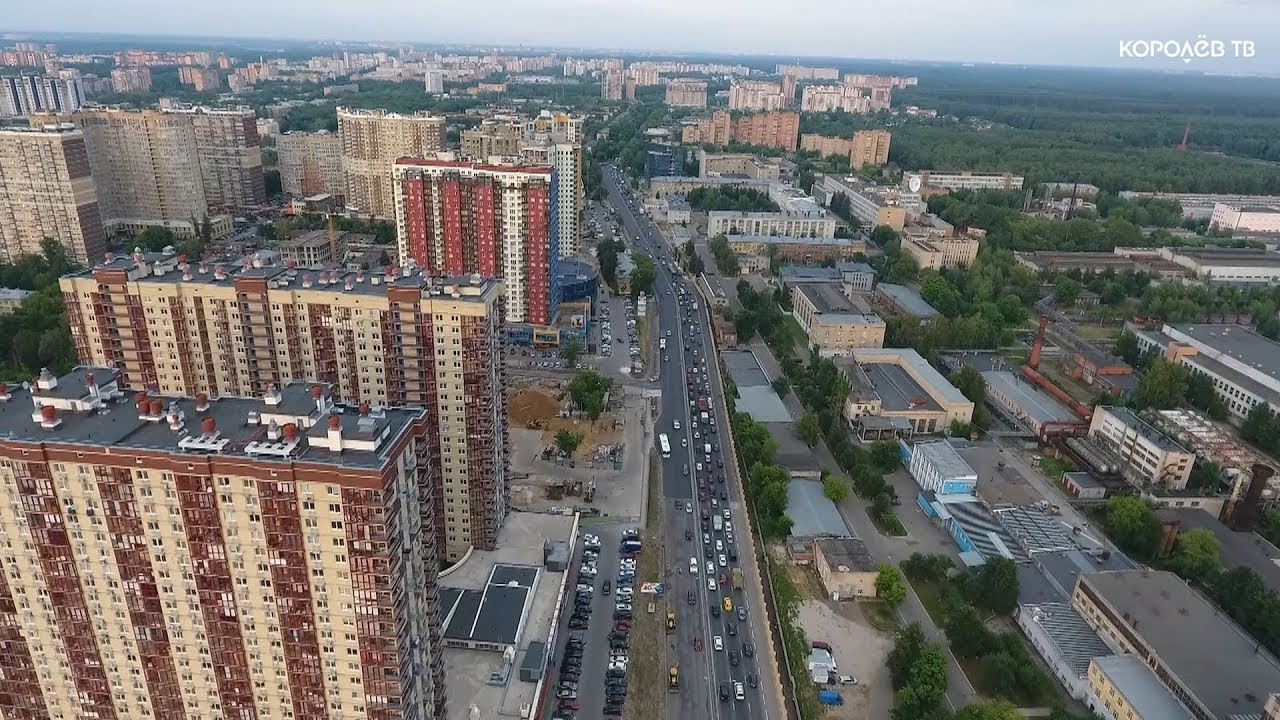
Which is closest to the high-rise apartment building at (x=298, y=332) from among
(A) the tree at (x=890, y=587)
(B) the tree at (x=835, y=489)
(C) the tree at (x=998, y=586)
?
(A) the tree at (x=890, y=587)

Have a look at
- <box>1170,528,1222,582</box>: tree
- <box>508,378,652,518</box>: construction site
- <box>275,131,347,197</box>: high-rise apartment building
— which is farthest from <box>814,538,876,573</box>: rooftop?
<box>275,131,347,197</box>: high-rise apartment building

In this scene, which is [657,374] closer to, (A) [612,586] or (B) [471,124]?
(A) [612,586]

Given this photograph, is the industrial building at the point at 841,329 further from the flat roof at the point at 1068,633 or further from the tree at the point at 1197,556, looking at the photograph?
the flat roof at the point at 1068,633

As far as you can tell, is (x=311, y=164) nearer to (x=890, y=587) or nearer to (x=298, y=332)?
(x=298, y=332)

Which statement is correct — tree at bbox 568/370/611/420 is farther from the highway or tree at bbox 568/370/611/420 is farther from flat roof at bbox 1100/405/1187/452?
flat roof at bbox 1100/405/1187/452

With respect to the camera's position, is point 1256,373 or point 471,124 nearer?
point 1256,373

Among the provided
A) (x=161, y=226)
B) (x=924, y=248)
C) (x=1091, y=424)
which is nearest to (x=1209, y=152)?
(x=924, y=248)

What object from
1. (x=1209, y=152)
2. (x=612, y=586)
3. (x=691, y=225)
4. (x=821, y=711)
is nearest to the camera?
(x=821, y=711)
